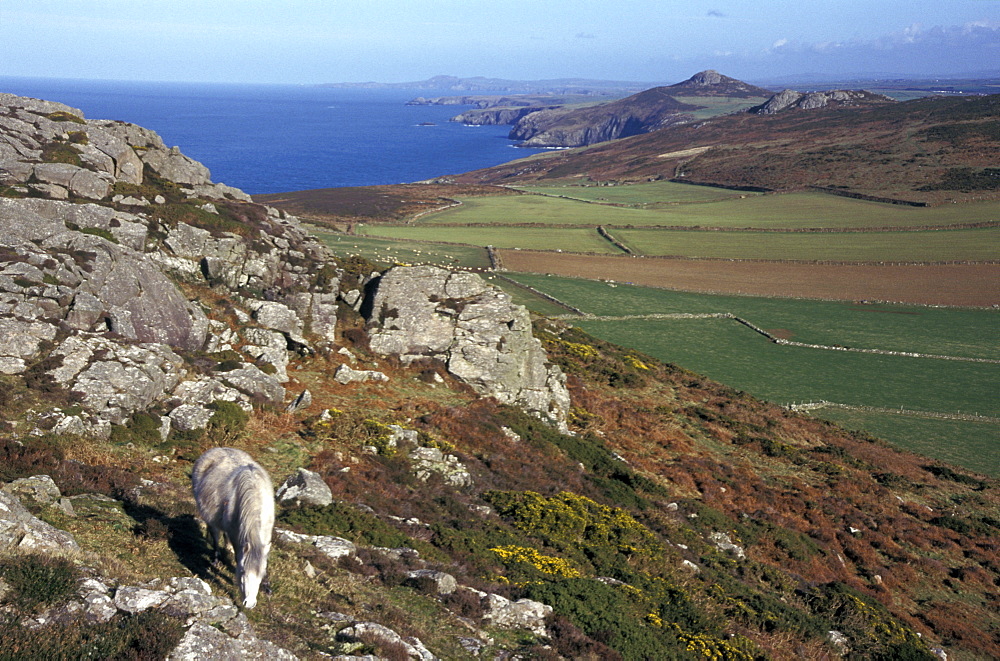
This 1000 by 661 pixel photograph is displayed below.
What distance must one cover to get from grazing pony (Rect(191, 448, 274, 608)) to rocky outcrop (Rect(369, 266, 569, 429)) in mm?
18341

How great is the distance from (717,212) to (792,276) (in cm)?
5827

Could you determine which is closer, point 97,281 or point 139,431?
point 139,431

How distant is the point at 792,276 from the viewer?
289 feet

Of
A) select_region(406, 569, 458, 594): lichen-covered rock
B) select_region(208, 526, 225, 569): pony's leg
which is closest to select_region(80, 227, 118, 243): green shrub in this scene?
select_region(208, 526, 225, 569): pony's leg

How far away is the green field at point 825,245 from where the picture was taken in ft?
322

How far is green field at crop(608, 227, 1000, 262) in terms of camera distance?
322 ft

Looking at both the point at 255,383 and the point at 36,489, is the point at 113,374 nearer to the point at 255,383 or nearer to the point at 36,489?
the point at 255,383

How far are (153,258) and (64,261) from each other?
5105mm

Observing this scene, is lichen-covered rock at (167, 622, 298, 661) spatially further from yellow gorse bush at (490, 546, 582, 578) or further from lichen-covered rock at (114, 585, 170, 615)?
yellow gorse bush at (490, 546, 582, 578)

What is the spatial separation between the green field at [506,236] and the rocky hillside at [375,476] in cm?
6049

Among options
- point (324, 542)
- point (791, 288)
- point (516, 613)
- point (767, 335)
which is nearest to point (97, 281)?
point (324, 542)

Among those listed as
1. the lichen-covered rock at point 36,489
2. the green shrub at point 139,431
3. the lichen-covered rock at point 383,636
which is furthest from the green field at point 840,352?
the lichen-covered rock at point 36,489

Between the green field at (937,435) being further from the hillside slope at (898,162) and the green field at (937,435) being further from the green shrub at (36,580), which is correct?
the hillside slope at (898,162)

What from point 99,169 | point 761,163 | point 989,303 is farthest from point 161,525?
point 761,163
